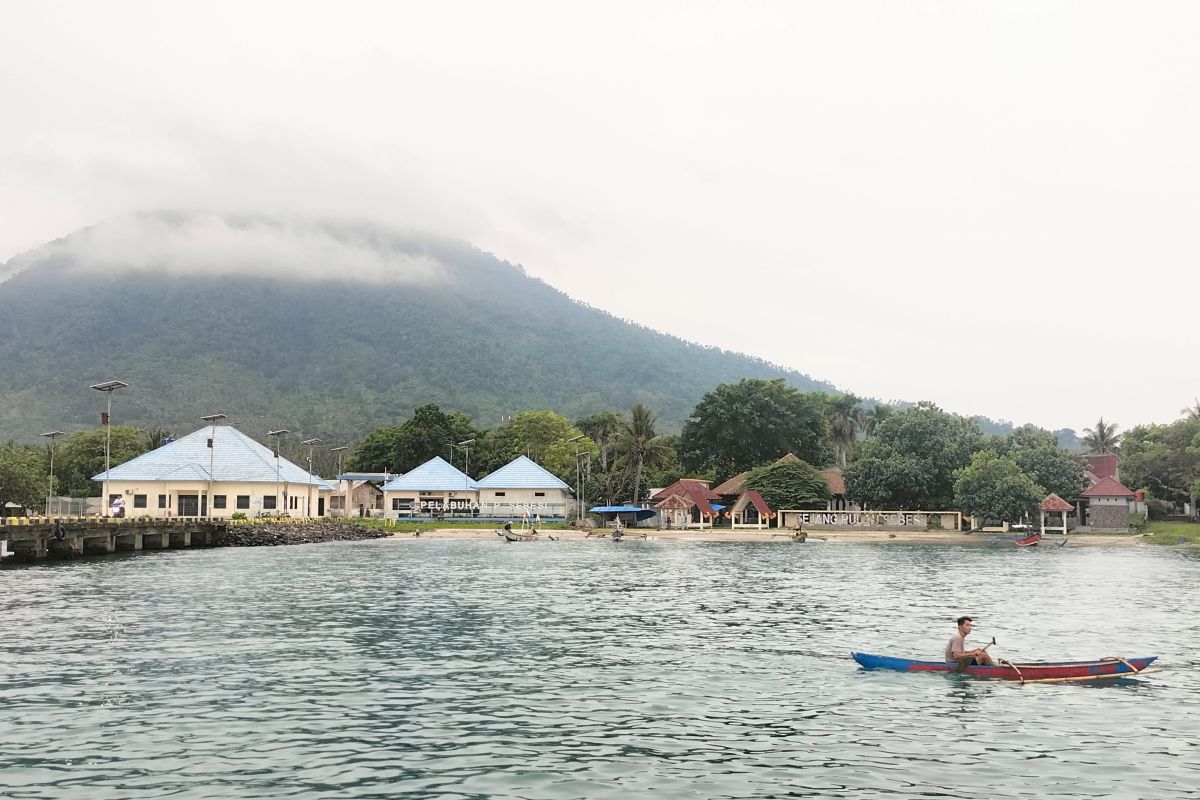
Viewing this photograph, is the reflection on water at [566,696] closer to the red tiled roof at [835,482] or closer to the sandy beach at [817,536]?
the sandy beach at [817,536]

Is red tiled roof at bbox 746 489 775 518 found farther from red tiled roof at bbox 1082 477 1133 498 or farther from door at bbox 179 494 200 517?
door at bbox 179 494 200 517

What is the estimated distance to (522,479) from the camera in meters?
130

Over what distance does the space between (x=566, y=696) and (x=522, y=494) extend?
107568mm

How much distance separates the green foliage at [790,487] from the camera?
120m

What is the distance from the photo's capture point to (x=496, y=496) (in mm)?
130500

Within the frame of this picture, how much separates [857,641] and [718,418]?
107676 mm

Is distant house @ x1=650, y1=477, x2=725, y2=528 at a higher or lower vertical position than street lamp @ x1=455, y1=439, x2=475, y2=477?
lower

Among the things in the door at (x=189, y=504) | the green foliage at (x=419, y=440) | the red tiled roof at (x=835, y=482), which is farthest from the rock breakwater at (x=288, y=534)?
the red tiled roof at (x=835, y=482)

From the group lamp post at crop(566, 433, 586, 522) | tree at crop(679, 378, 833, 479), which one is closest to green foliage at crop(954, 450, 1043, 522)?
tree at crop(679, 378, 833, 479)

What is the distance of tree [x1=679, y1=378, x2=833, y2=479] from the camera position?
453 feet

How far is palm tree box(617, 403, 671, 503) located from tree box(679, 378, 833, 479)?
37.3 feet

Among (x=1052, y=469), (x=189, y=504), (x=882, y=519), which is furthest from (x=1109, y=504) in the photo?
(x=189, y=504)

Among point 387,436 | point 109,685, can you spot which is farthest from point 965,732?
point 387,436

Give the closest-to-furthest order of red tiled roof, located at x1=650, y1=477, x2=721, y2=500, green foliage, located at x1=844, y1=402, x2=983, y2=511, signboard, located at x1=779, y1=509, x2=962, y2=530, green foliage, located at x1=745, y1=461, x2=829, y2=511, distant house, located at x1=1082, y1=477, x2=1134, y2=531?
1. distant house, located at x1=1082, y1=477, x2=1134, y2=531
2. green foliage, located at x1=844, y1=402, x2=983, y2=511
3. signboard, located at x1=779, y1=509, x2=962, y2=530
4. green foliage, located at x1=745, y1=461, x2=829, y2=511
5. red tiled roof, located at x1=650, y1=477, x2=721, y2=500
